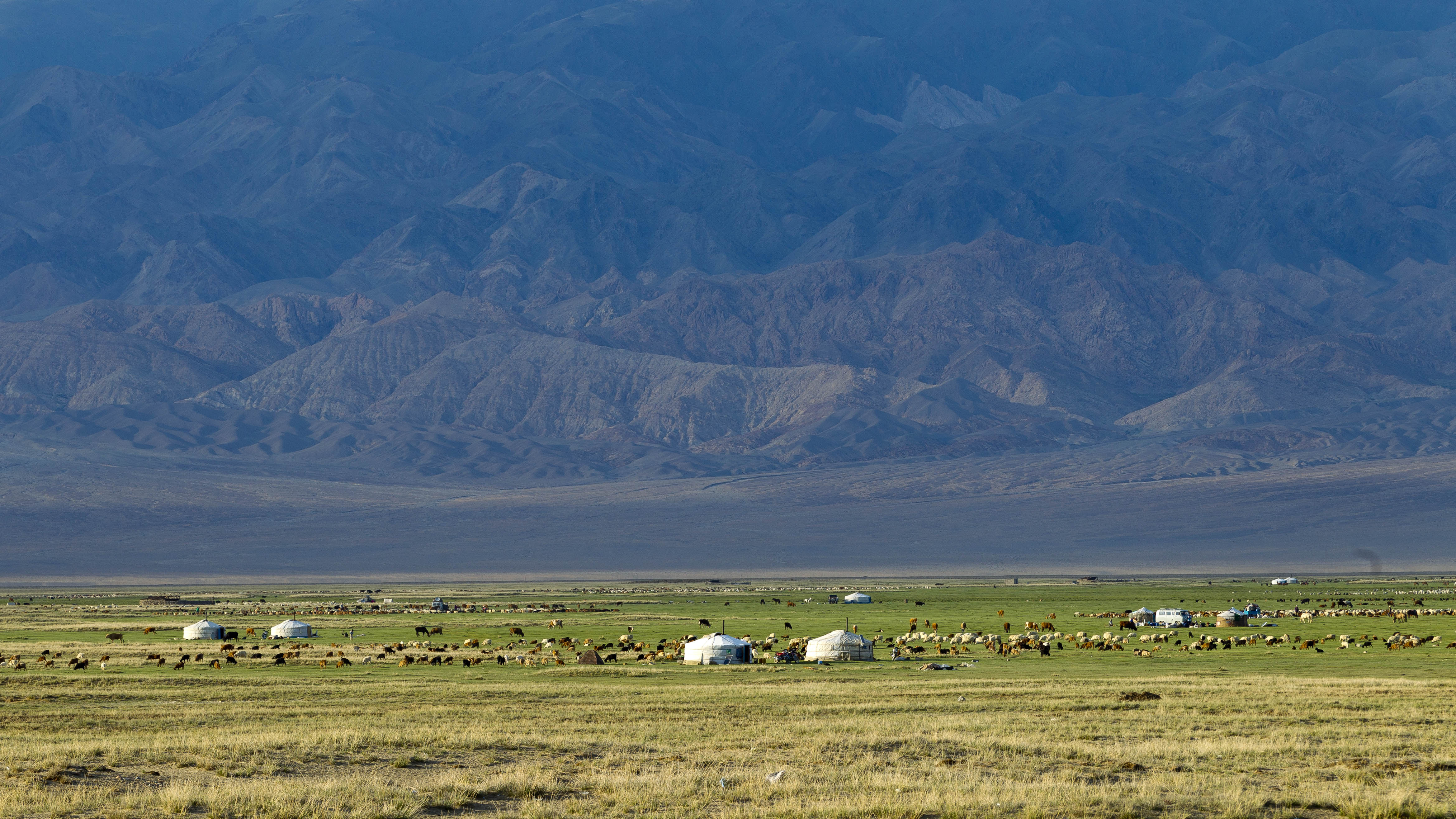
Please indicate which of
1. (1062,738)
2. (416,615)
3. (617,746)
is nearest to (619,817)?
(617,746)

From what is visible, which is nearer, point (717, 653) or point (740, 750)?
point (740, 750)

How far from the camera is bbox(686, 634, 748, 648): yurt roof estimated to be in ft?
189

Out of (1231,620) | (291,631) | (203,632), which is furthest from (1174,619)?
(203,632)

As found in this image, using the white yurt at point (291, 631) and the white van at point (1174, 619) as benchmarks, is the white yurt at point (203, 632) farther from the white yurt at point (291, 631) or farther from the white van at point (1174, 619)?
the white van at point (1174, 619)

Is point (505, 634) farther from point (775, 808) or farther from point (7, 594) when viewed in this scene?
point (7, 594)

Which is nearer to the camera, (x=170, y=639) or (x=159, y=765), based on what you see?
(x=159, y=765)

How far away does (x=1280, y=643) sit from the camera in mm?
64062

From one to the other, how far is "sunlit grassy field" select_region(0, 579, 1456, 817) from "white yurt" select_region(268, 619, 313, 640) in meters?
8.56

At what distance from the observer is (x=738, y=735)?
115 feet

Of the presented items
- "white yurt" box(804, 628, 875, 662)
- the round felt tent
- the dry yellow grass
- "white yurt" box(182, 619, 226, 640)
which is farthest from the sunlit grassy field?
the round felt tent

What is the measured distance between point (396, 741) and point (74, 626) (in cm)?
6108

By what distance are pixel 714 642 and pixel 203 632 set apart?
29.0 metres

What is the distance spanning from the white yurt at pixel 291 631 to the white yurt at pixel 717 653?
25.1 meters

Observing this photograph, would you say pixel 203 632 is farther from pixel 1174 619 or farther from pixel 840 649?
pixel 1174 619
